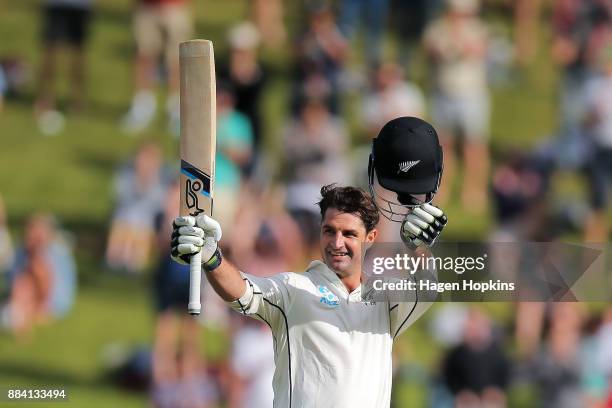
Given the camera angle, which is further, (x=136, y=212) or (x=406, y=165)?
(x=136, y=212)

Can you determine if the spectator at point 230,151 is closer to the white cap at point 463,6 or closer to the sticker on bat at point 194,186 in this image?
the white cap at point 463,6

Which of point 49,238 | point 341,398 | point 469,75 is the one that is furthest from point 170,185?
point 341,398

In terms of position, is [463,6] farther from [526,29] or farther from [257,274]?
[257,274]

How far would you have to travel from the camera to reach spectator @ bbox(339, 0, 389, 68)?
13422 millimetres

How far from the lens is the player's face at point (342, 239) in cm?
550

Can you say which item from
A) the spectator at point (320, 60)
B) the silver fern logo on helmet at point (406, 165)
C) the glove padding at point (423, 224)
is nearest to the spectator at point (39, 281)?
the spectator at point (320, 60)

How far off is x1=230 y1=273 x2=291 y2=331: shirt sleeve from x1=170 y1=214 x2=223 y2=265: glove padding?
0.99 ft

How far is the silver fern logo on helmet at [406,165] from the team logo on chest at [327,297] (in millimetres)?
643

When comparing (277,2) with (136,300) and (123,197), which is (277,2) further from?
(136,300)

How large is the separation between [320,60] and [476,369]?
3.92 meters

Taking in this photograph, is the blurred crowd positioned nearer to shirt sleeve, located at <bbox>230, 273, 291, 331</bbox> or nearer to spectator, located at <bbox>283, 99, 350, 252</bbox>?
spectator, located at <bbox>283, 99, 350, 252</bbox>

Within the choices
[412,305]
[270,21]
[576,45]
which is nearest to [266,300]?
[412,305]

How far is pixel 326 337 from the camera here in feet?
17.8

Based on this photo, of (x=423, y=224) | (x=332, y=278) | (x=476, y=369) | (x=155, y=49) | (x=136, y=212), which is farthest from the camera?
(x=155, y=49)
